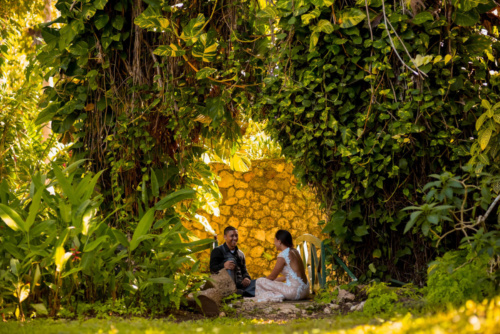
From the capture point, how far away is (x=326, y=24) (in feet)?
11.6

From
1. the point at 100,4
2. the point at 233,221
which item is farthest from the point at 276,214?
the point at 100,4

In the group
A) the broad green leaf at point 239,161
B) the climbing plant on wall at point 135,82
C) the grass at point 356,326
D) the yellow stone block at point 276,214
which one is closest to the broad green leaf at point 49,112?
the climbing plant on wall at point 135,82

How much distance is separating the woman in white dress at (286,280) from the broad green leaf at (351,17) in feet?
8.44

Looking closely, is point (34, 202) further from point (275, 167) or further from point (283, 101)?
point (275, 167)

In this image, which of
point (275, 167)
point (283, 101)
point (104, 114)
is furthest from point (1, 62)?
point (275, 167)

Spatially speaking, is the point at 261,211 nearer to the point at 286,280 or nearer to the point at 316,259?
the point at 286,280

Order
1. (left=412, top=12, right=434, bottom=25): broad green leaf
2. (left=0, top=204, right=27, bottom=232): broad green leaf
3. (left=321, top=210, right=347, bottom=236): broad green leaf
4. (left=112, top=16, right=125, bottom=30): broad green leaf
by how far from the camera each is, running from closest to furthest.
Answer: (left=0, top=204, right=27, bottom=232): broad green leaf < (left=412, top=12, right=434, bottom=25): broad green leaf < (left=321, top=210, right=347, bottom=236): broad green leaf < (left=112, top=16, right=125, bottom=30): broad green leaf

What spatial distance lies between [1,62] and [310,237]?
4.24m

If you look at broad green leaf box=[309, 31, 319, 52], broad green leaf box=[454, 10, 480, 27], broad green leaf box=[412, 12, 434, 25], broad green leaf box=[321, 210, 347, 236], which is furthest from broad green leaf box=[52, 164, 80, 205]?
broad green leaf box=[454, 10, 480, 27]

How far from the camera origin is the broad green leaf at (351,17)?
3500 millimetres

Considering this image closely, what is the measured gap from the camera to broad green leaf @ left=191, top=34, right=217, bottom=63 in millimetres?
4234

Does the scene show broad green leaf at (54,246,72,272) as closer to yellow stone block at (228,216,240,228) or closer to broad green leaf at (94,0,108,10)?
broad green leaf at (94,0,108,10)

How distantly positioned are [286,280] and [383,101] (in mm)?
2470

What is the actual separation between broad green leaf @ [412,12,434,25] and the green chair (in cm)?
180
